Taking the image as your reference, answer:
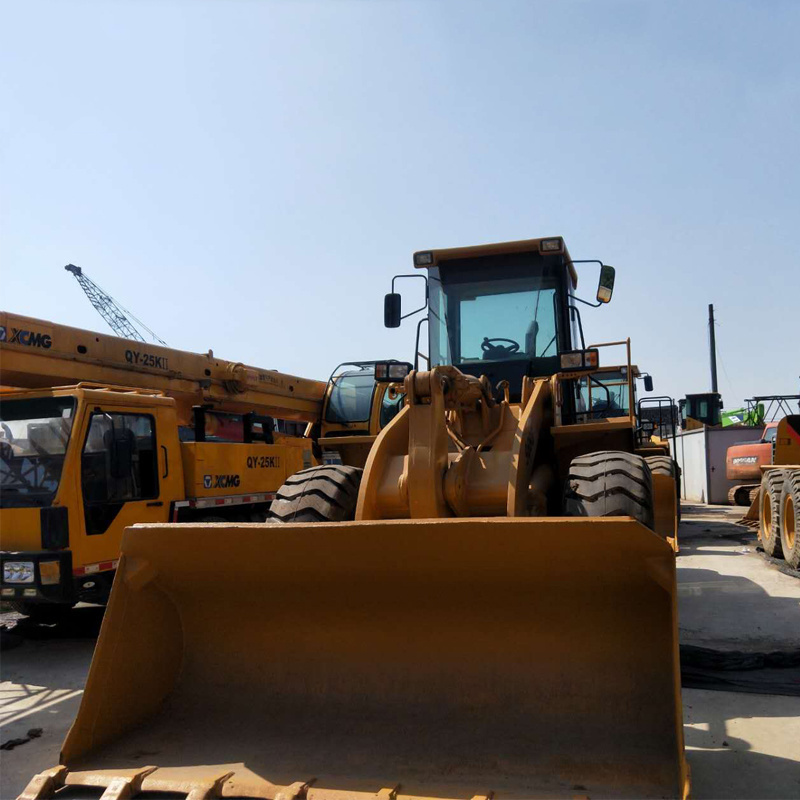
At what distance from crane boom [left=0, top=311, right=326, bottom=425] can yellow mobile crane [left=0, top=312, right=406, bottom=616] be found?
0.01 metres

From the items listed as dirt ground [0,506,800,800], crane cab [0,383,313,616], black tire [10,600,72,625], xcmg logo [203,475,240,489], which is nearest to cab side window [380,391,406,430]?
xcmg logo [203,475,240,489]

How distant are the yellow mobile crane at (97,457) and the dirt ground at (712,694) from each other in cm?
51

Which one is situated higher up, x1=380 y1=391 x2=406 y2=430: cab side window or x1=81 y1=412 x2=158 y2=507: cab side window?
x1=380 y1=391 x2=406 y2=430: cab side window

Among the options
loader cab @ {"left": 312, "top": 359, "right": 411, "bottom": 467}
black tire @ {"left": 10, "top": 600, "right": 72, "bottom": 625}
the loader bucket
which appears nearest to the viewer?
the loader bucket

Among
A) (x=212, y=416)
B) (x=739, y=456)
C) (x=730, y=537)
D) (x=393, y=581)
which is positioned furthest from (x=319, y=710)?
(x=739, y=456)

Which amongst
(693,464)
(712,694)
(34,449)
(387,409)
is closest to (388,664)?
(712,694)

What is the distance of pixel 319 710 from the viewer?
3676 millimetres

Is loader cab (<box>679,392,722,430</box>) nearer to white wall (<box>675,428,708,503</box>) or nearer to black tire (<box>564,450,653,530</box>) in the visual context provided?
white wall (<box>675,428,708,503</box>)

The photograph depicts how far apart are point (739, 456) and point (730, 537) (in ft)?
20.8

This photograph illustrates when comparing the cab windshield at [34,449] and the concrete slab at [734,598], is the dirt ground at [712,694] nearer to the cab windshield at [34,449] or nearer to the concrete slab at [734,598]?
the concrete slab at [734,598]

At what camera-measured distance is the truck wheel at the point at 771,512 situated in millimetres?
9742

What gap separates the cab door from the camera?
6.54 metres

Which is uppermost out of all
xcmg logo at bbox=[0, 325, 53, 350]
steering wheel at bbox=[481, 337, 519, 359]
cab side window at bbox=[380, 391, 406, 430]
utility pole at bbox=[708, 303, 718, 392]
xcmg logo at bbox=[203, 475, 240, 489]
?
utility pole at bbox=[708, 303, 718, 392]

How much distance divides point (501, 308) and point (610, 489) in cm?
224
